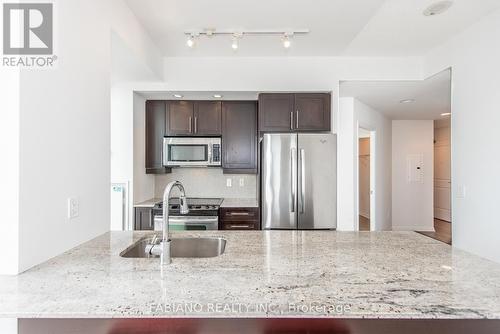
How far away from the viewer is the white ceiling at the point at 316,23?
235 cm

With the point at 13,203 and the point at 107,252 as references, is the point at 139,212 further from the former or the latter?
the point at 13,203

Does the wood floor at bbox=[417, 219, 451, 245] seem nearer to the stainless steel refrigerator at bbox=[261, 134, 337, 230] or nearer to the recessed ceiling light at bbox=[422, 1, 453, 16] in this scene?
the stainless steel refrigerator at bbox=[261, 134, 337, 230]

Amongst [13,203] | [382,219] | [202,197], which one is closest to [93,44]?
[13,203]

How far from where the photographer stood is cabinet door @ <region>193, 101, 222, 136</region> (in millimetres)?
3836

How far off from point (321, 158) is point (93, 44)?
2.39 metres

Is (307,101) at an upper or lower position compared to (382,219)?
upper

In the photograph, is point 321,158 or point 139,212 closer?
point 321,158

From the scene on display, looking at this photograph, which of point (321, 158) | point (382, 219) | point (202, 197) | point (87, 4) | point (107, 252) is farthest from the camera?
point (382, 219)

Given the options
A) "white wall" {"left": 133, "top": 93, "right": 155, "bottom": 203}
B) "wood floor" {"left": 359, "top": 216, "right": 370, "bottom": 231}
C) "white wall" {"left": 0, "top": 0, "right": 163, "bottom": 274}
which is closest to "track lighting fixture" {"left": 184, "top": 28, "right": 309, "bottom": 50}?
"white wall" {"left": 0, "top": 0, "right": 163, "bottom": 274}

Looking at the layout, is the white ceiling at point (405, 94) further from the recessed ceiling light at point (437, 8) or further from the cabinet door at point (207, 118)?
the cabinet door at point (207, 118)

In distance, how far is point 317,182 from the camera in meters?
3.24

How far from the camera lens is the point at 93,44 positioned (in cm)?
181

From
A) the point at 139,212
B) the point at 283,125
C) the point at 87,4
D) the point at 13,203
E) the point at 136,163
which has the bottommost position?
the point at 139,212

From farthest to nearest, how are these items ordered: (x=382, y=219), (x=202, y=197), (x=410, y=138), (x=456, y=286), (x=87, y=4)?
(x=410, y=138) < (x=382, y=219) < (x=202, y=197) < (x=87, y=4) < (x=456, y=286)
